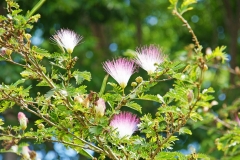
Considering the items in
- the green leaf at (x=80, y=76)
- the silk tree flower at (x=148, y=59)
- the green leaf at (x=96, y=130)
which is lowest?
the green leaf at (x=96, y=130)

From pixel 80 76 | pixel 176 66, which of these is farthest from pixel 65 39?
pixel 176 66

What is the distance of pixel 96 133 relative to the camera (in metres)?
1.47

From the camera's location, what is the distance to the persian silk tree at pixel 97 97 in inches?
58.6

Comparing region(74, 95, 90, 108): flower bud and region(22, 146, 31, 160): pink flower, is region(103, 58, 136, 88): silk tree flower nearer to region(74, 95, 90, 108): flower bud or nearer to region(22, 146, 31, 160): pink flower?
region(74, 95, 90, 108): flower bud

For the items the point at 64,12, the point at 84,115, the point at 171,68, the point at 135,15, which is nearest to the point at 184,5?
the point at 171,68

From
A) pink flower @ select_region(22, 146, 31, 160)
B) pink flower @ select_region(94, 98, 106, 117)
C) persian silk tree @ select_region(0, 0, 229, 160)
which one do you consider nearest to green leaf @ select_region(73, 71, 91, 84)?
persian silk tree @ select_region(0, 0, 229, 160)

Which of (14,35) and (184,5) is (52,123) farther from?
(184,5)

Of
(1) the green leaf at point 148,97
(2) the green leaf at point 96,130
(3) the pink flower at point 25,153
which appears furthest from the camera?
(3) the pink flower at point 25,153

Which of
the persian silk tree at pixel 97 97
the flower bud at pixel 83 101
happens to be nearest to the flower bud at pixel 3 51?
the persian silk tree at pixel 97 97

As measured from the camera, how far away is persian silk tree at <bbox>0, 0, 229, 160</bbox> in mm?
1489

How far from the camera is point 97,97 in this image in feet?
4.87

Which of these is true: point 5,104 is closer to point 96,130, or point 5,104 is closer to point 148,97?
point 96,130

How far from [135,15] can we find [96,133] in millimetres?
4947

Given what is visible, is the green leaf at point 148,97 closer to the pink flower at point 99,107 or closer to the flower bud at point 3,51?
the pink flower at point 99,107
